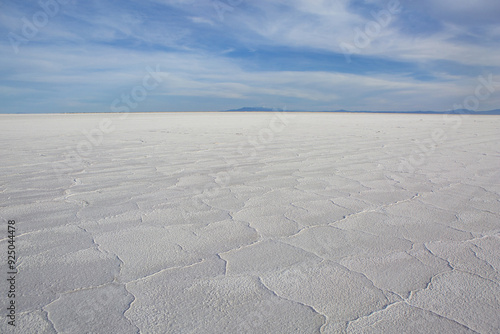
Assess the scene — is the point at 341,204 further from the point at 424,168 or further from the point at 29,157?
the point at 29,157

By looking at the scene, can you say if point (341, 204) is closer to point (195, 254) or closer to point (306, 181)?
point (306, 181)

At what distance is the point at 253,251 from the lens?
1612 mm

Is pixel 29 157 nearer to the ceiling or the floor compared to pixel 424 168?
nearer to the floor

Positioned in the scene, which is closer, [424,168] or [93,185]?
[93,185]

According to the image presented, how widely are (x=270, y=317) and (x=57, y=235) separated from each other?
1243 mm

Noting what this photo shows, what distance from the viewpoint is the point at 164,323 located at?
1.09 meters

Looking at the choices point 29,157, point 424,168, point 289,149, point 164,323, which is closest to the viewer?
point 164,323

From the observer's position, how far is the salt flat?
44.2 inches

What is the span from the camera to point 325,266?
1.47 metres

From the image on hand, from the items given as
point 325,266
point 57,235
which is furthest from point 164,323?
point 57,235

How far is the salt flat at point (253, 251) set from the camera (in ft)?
3.68

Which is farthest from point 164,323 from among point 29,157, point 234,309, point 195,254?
point 29,157

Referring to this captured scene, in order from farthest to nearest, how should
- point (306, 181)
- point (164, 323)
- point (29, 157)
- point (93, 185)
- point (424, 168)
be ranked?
point (29, 157) → point (424, 168) → point (306, 181) → point (93, 185) → point (164, 323)

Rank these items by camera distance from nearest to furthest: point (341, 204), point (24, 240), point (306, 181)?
1. point (24, 240)
2. point (341, 204)
3. point (306, 181)
